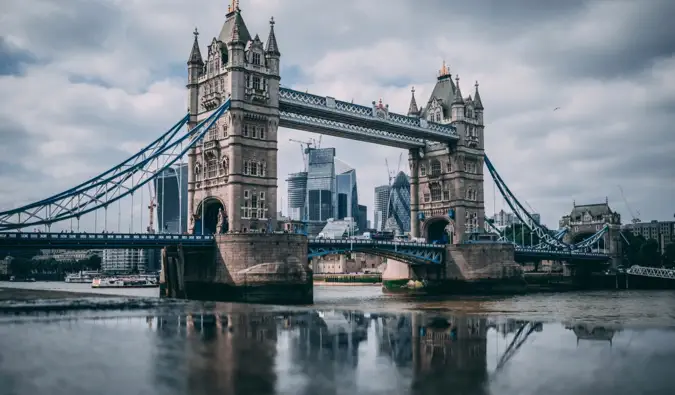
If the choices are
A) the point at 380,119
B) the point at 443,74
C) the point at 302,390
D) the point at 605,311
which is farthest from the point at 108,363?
the point at 443,74

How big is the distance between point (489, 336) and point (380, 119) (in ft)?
183

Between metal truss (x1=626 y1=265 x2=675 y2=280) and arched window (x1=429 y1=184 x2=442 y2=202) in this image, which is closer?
arched window (x1=429 y1=184 x2=442 y2=202)

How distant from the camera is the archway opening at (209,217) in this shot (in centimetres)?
7438

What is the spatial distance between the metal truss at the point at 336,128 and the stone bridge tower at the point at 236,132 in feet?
14.6

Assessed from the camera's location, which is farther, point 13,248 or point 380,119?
point 380,119

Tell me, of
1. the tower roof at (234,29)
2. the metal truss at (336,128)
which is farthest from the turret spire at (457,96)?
the tower roof at (234,29)

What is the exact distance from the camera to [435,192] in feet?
347

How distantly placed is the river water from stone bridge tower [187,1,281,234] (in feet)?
89.7

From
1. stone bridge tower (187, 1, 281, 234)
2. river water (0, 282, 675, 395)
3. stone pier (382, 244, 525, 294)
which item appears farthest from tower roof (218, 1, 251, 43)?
stone pier (382, 244, 525, 294)

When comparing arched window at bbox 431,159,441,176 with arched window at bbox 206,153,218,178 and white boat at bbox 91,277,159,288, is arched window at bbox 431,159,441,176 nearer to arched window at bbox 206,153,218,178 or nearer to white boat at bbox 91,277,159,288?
arched window at bbox 206,153,218,178

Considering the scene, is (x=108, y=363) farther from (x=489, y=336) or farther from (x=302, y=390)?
(x=489, y=336)

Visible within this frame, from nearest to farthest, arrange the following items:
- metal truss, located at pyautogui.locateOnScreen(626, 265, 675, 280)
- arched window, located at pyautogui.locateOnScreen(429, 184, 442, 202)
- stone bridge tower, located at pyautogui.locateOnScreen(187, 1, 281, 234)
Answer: stone bridge tower, located at pyautogui.locateOnScreen(187, 1, 281, 234), arched window, located at pyautogui.locateOnScreen(429, 184, 442, 202), metal truss, located at pyautogui.locateOnScreen(626, 265, 675, 280)

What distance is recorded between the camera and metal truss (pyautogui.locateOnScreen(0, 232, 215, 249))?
59.8m

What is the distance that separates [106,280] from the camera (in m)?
138
